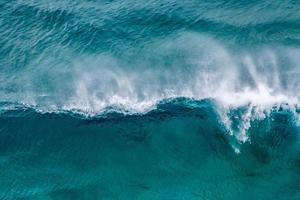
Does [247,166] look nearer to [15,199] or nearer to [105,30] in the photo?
[15,199]

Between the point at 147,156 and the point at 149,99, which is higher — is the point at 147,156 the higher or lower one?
the lower one

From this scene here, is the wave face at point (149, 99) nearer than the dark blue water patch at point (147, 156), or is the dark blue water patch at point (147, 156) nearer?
the dark blue water patch at point (147, 156)

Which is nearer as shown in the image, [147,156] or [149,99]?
[147,156]

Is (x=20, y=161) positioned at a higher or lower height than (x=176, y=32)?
lower

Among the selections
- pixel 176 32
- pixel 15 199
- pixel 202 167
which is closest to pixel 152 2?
pixel 176 32

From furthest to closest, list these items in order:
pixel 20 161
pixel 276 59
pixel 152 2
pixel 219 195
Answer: pixel 152 2 < pixel 276 59 < pixel 20 161 < pixel 219 195

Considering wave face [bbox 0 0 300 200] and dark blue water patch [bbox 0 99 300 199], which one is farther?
wave face [bbox 0 0 300 200]

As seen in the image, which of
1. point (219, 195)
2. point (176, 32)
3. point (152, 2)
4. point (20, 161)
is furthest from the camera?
point (152, 2)

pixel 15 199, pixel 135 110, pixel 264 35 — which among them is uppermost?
pixel 264 35
